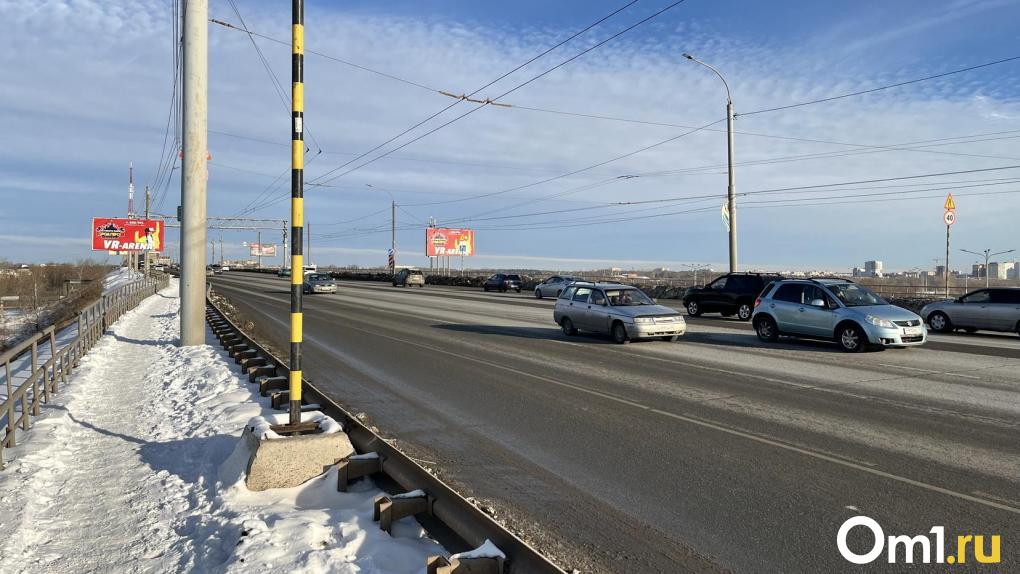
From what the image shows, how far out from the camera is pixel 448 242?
318ft

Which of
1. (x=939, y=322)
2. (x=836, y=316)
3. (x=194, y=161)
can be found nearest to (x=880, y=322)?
(x=836, y=316)

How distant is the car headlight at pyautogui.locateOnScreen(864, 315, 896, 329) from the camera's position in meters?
14.7

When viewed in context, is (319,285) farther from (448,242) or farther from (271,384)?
(448,242)

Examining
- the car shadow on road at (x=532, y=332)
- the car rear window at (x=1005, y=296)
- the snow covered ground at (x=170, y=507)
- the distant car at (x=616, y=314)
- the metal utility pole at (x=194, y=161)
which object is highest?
the metal utility pole at (x=194, y=161)

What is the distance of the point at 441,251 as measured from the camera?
96.4 meters

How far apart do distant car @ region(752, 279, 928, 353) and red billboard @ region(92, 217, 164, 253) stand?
2217 inches

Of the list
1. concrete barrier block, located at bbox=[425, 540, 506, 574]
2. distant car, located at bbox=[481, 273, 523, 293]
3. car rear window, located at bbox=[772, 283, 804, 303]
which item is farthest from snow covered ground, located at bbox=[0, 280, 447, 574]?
distant car, located at bbox=[481, 273, 523, 293]

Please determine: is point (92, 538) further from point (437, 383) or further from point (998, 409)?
point (998, 409)

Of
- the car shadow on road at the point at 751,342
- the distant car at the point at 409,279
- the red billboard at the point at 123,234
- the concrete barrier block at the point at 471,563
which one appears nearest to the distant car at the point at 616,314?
the car shadow on road at the point at 751,342

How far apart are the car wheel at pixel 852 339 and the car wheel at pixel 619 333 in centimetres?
482

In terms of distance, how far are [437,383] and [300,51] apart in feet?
20.2

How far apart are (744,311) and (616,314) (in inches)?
374

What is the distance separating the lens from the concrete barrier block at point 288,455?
578cm

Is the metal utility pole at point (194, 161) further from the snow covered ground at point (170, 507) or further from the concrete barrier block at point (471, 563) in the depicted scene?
the concrete barrier block at point (471, 563)
